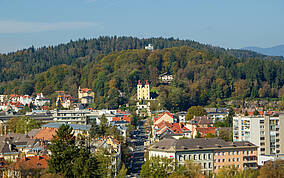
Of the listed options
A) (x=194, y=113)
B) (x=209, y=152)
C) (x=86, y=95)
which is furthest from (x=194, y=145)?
(x=86, y=95)

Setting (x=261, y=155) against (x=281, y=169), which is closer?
(x=281, y=169)

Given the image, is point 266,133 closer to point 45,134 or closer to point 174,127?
point 174,127

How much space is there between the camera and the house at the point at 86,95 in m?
135

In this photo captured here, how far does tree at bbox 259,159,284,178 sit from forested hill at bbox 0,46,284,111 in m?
63.5

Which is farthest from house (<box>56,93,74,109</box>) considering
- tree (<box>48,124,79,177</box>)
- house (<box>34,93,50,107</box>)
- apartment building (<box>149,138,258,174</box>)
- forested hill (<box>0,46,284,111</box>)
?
tree (<box>48,124,79,177</box>)

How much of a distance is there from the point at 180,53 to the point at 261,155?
96182 millimetres

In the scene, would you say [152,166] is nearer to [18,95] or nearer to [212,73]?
[212,73]

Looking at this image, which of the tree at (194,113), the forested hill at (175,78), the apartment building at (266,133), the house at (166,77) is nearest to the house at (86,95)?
the forested hill at (175,78)

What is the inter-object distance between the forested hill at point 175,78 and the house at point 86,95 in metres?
1.58

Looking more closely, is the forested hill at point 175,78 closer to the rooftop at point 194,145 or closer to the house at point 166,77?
the house at point 166,77

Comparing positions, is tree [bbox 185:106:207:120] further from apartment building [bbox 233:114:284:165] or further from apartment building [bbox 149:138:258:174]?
apartment building [bbox 149:138:258:174]

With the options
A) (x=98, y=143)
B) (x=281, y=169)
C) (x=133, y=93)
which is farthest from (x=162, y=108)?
(x=281, y=169)

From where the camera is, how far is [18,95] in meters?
148

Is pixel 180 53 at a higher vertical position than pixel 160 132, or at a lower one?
higher
